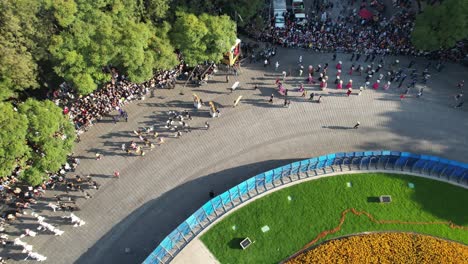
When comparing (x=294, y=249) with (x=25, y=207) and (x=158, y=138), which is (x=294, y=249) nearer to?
(x=158, y=138)

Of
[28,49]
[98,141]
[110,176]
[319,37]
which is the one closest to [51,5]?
[28,49]

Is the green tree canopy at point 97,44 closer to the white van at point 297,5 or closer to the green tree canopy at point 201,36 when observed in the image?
the green tree canopy at point 201,36

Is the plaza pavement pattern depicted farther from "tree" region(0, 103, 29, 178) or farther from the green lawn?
"tree" region(0, 103, 29, 178)

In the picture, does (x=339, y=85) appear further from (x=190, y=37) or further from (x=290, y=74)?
(x=190, y=37)

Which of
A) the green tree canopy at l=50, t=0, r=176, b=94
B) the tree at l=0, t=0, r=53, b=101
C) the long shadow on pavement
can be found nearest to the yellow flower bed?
the long shadow on pavement

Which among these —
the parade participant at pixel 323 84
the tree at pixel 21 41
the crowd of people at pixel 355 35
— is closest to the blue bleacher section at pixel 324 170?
the parade participant at pixel 323 84

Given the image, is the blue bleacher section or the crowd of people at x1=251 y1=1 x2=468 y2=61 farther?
the crowd of people at x1=251 y1=1 x2=468 y2=61
